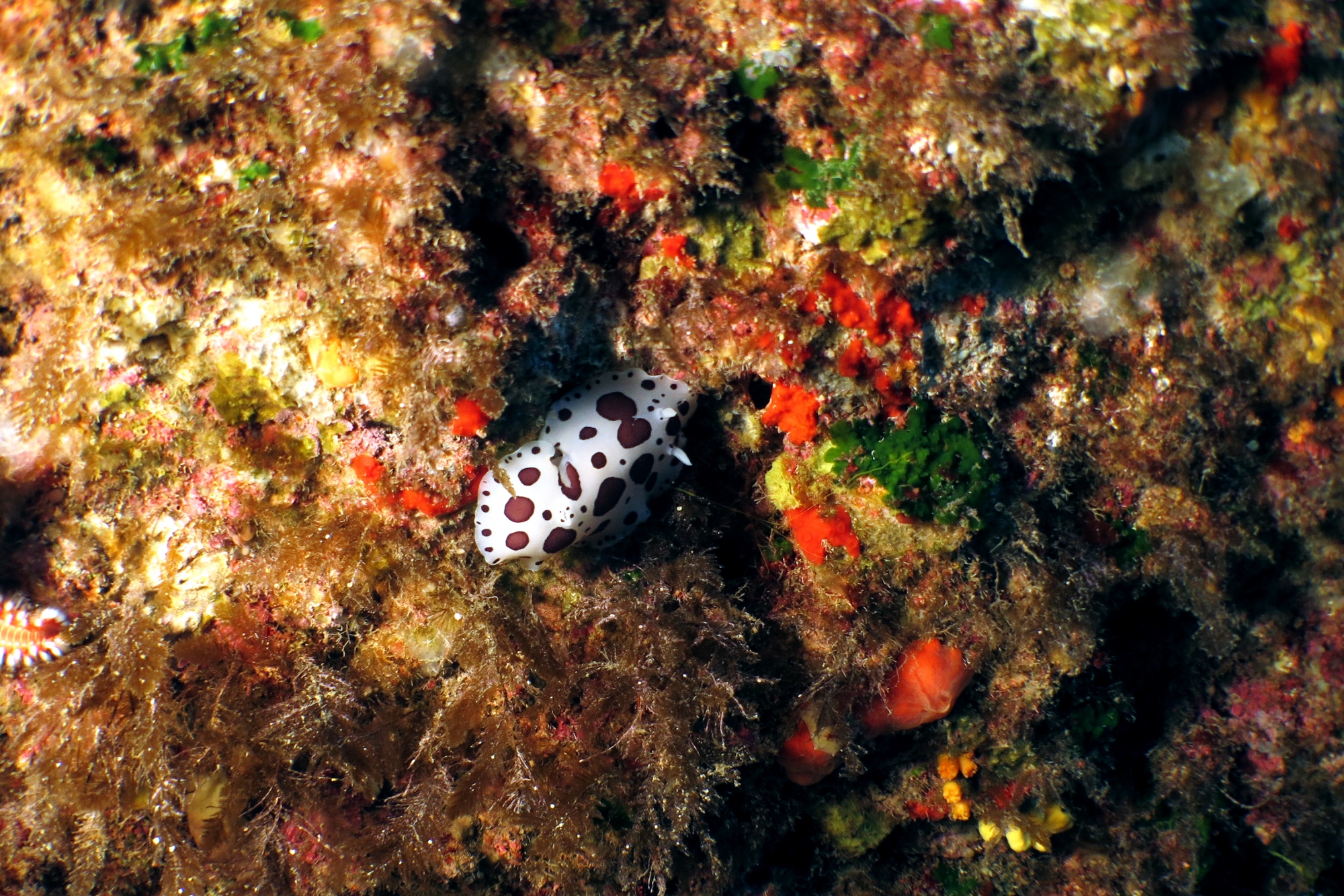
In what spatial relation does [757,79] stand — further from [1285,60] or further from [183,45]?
[1285,60]

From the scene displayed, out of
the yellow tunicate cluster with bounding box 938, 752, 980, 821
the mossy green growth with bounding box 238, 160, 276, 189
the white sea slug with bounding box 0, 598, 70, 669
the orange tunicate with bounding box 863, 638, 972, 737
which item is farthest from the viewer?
the yellow tunicate cluster with bounding box 938, 752, 980, 821

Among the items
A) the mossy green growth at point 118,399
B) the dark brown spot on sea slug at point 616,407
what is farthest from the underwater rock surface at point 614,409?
the dark brown spot on sea slug at point 616,407

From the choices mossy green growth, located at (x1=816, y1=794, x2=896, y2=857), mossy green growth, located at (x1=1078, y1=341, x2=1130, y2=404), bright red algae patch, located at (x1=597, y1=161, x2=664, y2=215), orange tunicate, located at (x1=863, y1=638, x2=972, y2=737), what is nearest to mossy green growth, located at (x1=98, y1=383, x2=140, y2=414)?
bright red algae patch, located at (x1=597, y1=161, x2=664, y2=215)

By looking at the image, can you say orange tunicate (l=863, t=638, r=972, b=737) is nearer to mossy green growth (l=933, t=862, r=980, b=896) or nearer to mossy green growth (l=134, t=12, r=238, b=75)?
mossy green growth (l=933, t=862, r=980, b=896)

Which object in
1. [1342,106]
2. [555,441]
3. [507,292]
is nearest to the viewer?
[507,292]

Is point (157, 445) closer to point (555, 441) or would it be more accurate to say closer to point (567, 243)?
point (555, 441)

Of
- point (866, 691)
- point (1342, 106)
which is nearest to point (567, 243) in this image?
point (866, 691)

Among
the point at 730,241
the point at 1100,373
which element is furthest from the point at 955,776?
the point at 730,241

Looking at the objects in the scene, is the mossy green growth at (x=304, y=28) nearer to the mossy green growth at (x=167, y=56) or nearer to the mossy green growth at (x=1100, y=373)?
the mossy green growth at (x=167, y=56)
